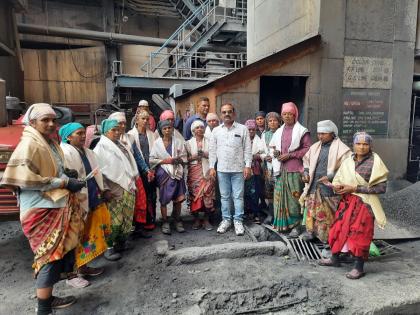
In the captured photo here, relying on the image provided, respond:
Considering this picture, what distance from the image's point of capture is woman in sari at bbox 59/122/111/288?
3295mm

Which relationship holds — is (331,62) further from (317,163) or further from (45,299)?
(45,299)

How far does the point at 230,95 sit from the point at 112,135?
2.91m

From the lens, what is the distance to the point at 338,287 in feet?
11.3

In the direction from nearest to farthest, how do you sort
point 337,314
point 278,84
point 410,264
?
point 337,314, point 410,264, point 278,84

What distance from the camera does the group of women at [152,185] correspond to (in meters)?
2.79

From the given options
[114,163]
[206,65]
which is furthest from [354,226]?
[206,65]

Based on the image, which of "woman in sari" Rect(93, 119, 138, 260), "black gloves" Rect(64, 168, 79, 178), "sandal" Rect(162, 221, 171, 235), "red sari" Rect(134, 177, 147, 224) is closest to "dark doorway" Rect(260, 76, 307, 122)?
"sandal" Rect(162, 221, 171, 235)

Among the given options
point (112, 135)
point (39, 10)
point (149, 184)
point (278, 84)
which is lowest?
point (149, 184)

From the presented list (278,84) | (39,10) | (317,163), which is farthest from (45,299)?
(39,10)

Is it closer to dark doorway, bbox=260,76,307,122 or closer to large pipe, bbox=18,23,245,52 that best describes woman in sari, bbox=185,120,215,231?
dark doorway, bbox=260,76,307,122

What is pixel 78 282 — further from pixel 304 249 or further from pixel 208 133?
pixel 304 249

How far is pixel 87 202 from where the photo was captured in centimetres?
334

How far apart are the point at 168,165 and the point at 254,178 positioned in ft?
4.91

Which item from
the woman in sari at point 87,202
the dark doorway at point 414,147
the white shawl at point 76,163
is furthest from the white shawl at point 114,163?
the dark doorway at point 414,147
